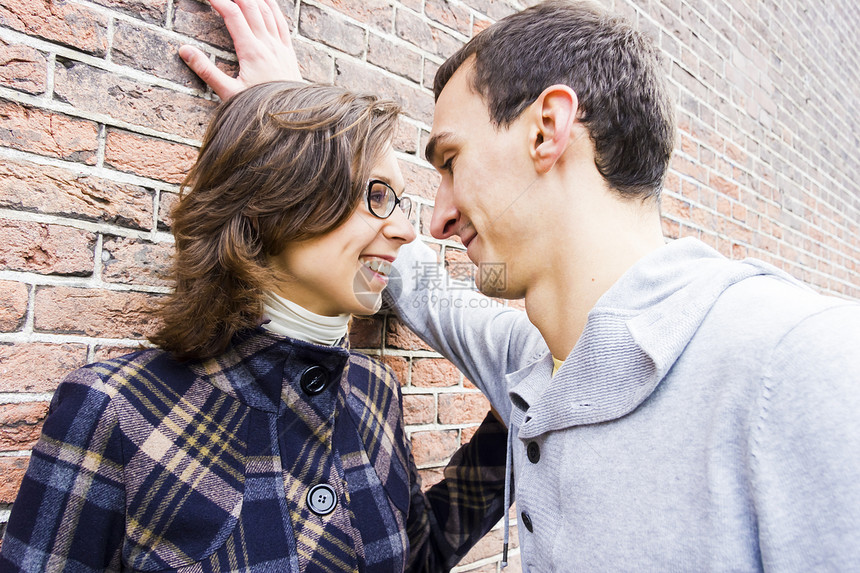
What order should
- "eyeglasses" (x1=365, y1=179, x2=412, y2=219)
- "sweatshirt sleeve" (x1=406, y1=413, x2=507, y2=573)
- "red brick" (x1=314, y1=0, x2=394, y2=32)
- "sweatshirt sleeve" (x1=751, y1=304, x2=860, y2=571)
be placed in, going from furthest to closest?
"red brick" (x1=314, y1=0, x2=394, y2=32), "sweatshirt sleeve" (x1=406, y1=413, x2=507, y2=573), "eyeglasses" (x1=365, y1=179, x2=412, y2=219), "sweatshirt sleeve" (x1=751, y1=304, x2=860, y2=571)

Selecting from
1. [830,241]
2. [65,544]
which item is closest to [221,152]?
[65,544]

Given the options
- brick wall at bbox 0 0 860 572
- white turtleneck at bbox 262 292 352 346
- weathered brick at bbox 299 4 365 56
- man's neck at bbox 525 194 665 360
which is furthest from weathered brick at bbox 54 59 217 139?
man's neck at bbox 525 194 665 360

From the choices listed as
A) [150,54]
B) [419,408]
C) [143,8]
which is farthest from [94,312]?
[419,408]

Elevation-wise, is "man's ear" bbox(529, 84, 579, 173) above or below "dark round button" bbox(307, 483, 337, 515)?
above

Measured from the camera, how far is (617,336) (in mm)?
1072

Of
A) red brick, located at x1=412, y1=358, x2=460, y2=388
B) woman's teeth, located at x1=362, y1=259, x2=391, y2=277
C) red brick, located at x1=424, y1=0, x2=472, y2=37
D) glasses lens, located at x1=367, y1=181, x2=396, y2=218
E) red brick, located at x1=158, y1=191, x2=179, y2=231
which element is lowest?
red brick, located at x1=412, y1=358, x2=460, y2=388

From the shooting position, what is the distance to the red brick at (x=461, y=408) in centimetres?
197

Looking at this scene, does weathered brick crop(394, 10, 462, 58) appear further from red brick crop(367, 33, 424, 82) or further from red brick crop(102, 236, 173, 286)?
red brick crop(102, 236, 173, 286)

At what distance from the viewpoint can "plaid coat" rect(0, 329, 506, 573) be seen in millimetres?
997

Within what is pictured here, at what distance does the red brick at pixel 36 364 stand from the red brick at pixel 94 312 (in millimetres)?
41

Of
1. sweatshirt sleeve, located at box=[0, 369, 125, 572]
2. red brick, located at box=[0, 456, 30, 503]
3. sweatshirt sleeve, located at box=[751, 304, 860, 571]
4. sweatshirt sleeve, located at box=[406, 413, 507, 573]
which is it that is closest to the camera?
sweatshirt sleeve, located at box=[751, 304, 860, 571]

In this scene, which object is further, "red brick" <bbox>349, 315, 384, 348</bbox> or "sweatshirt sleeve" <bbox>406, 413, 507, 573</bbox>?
"red brick" <bbox>349, 315, 384, 348</bbox>

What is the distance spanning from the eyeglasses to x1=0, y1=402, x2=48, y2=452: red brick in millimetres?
852

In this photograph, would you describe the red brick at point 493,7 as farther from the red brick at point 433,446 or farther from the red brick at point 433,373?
the red brick at point 433,446
